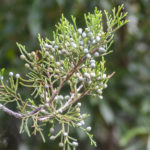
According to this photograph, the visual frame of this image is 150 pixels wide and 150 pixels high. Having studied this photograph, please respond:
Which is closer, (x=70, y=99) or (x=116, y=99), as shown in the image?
(x=70, y=99)

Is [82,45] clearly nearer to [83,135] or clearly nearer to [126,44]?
[83,135]

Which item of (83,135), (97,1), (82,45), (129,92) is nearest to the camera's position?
(82,45)

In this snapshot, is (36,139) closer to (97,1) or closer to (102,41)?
(97,1)

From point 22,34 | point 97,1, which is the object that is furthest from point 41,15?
point 97,1

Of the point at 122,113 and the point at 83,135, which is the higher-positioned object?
the point at 122,113

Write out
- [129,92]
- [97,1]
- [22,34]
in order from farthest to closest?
[129,92], [22,34], [97,1]

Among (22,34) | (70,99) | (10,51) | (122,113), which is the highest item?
(22,34)
